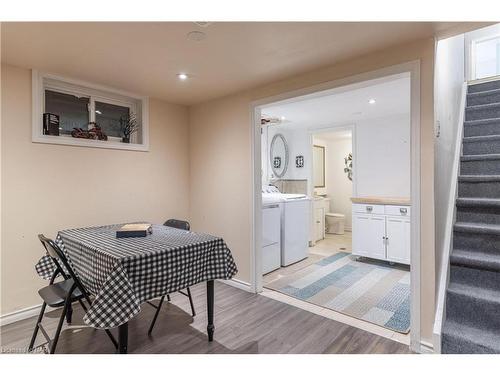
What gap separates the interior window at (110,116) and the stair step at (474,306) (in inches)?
141

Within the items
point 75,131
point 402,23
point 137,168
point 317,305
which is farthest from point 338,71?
point 75,131

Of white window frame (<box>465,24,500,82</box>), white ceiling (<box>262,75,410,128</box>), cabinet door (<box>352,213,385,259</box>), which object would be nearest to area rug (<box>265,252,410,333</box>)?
cabinet door (<box>352,213,385,259</box>)

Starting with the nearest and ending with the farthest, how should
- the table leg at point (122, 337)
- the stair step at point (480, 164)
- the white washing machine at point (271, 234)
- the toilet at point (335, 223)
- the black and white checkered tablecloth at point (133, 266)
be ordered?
1. the black and white checkered tablecloth at point (133, 266)
2. the table leg at point (122, 337)
3. the stair step at point (480, 164)
4. the white washing machine at point (271, 234)
5. the toilet at point (335, 223)

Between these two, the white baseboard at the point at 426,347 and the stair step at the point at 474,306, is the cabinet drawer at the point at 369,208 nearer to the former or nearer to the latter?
the stair step at the point at 474,306

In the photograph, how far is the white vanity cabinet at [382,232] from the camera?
12.7 ft

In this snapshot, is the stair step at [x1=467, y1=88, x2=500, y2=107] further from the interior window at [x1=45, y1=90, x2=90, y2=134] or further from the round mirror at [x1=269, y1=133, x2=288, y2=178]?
the interior window at [x1=45, y1=90, x2=90, y2=134]

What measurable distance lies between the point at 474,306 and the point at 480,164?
4.81 ft

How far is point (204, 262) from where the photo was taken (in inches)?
81.8

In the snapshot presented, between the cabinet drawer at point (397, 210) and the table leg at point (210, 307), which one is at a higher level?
the cabinet drawer at point (397, 210)

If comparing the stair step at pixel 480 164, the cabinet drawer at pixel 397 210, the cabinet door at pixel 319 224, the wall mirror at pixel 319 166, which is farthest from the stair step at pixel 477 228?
the wall mirror at pixel 319 166

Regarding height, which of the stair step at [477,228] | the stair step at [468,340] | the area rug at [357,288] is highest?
the stair step at [477,228]

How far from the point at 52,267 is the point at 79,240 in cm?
55

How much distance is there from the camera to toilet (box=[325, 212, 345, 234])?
6.28 m
